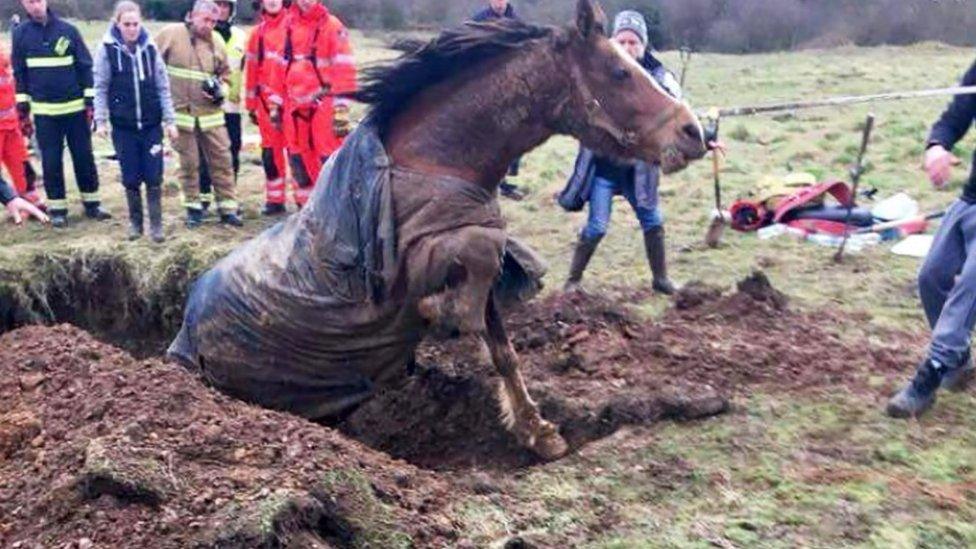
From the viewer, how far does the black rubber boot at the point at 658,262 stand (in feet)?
28.6

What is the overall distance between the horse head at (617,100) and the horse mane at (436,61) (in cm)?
18

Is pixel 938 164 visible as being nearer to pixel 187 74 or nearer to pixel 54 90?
pixel 187 74

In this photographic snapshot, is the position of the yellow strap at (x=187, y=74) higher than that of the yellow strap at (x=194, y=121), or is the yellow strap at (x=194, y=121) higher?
the yellow strap at (x=187, y=74)

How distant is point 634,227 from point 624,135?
19.1 ft

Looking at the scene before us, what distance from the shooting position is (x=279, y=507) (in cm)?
411

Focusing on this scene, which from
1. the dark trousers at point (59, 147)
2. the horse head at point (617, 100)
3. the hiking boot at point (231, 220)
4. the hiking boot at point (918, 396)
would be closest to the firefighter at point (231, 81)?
the hiking boot at point (231, 220)

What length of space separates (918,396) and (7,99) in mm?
8661

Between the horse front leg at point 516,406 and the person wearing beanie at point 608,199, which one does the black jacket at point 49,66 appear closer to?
the person wearing beanie at point 608,199

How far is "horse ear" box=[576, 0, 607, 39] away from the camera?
5.46 m

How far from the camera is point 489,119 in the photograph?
558cm

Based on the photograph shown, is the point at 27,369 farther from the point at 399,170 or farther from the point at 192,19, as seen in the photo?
the point at 192,19

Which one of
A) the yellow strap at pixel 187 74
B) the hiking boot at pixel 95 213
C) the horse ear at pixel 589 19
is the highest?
the horse ear at pixel 589 19

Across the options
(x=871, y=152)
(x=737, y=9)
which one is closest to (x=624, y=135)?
(x=871, y=152)

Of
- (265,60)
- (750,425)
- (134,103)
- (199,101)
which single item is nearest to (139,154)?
(134,103)
